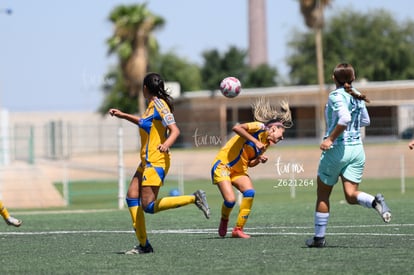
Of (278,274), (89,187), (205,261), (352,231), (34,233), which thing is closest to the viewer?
(278,274)

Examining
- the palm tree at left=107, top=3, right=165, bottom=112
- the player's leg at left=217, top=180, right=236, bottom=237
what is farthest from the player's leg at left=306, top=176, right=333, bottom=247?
the palm tree at left=107, top=3, right=165, bottom=112

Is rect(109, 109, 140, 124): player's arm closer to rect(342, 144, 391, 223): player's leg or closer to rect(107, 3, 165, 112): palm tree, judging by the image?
rect(342, 144, 391, 223): player's leg

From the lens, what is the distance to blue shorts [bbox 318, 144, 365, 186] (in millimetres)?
10906

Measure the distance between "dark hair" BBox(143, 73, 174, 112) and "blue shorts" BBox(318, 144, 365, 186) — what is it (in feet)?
5.65

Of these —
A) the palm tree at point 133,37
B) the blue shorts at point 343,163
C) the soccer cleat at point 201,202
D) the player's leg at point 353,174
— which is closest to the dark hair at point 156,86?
the soccer cleat at point 201,202

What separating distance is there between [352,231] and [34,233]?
437cm

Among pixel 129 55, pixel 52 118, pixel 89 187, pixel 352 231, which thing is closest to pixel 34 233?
pixel 352 231

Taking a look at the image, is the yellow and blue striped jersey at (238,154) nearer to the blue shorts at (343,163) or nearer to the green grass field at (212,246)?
the green grass field at (212,246)

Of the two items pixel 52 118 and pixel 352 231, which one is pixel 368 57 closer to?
pixel 52 118

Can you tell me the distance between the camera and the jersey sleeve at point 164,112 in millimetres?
10991

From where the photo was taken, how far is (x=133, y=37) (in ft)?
197

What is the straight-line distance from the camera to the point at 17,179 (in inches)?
1220

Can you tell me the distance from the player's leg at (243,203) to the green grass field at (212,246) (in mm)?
153

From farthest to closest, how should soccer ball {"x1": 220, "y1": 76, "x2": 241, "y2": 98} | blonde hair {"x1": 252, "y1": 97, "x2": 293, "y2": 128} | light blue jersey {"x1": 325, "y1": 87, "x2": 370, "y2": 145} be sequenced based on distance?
soccer ball {"x1": 220, "y1": 76, "x2": 241, "y2": 98} → blonde hair {"x1": 252, "y1": 97, "x2": 293, "y2": 128} → light blue jersey {"x1": 325, "y1": 87, "x2": 370, "y2": 145}
